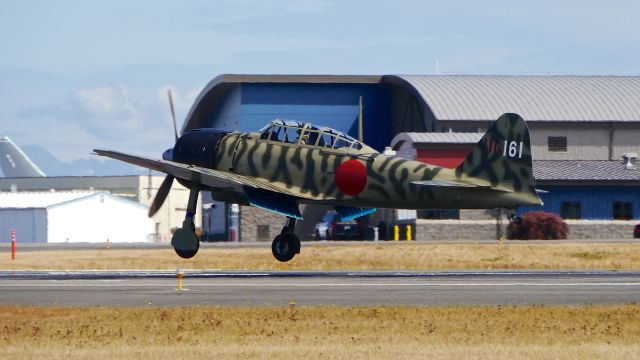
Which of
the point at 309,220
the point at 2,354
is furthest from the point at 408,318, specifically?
the point at 309,220

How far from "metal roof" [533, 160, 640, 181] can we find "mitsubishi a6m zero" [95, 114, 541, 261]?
42037 millimetres

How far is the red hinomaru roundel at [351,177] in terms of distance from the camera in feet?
112

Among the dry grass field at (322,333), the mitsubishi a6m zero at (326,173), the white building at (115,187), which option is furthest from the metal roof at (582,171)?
the white building at (115,187)

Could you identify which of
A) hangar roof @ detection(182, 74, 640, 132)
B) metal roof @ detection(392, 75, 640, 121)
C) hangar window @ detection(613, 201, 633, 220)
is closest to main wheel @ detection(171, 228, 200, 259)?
hangar window @ detection(613, 201, 633, 220)

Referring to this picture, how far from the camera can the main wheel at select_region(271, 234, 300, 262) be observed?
36031 millimetres

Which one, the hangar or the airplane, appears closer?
the hangar

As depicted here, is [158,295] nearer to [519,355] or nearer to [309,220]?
[519,355]

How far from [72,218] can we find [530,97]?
4332cm

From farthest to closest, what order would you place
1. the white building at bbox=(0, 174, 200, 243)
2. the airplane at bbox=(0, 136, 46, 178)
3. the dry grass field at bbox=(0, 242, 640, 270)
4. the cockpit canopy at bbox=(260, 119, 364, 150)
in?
the airplane at bbox=(0, 136, 46, 178), the white building at bbox=(0, 174, 200, 243), the dry grass field at bbox=(0, 242, 640, 270), the cockpit canopy at bbox=(260, 119, 364, 150)

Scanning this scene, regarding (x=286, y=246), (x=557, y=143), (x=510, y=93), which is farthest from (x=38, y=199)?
(x=286, y=246)

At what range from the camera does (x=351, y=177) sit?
3428cm

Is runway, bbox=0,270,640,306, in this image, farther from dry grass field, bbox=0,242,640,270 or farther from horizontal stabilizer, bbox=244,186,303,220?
dry grass field, bbox=0,242,640,270

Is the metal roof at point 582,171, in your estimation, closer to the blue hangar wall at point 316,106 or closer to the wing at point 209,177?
the blue hangar wall at point 316,106

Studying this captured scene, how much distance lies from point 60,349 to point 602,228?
190 ft
